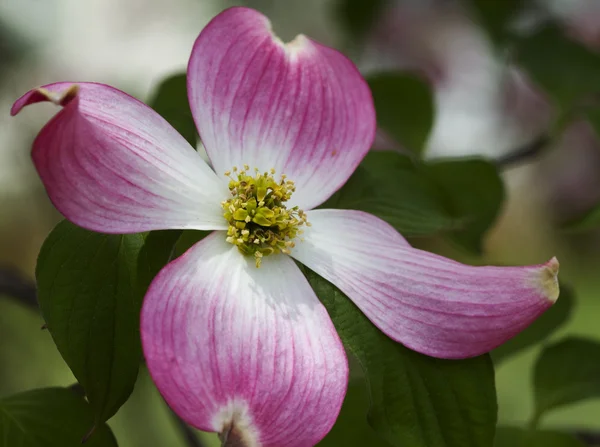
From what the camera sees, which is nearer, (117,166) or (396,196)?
(117,166)

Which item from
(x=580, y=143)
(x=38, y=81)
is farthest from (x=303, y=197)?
(x=580, y=143)

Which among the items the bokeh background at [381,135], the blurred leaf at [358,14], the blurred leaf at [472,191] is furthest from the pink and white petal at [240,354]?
the bokeh background at [381,135]

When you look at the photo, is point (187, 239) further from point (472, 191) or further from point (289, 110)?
point (472, 191)

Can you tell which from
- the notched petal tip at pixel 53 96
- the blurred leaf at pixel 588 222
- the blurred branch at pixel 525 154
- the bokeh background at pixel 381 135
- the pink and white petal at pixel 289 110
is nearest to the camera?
the notched petal tip at pixel 53 96

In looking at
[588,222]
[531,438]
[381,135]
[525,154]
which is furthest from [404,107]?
[381,135]

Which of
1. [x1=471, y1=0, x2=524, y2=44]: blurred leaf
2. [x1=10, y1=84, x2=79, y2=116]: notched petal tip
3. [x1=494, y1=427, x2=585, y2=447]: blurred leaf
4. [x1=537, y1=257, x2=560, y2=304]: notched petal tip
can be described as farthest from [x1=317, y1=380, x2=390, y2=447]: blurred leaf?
[x1=471, y1=0, x2=524, y2=44]: blurred leaf

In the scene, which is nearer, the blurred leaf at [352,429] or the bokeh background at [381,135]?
the blurred leaf at [352,429]

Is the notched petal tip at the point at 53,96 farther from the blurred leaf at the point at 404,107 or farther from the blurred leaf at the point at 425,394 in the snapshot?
the blurred leaf at the point at 404,107
